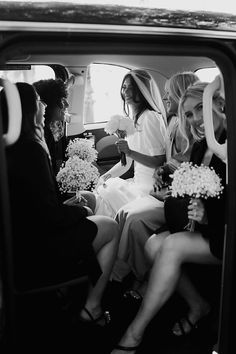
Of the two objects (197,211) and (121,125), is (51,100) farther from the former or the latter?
(197,211)

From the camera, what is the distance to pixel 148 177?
3.35 meters

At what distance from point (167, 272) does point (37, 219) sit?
77 cm

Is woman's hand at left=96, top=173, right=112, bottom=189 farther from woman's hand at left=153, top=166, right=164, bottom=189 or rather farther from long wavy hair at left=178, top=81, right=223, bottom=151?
long wavy hair at left=178, top=81, right=223, bottom=151

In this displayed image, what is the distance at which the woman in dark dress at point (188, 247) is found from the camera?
2211 millimetres

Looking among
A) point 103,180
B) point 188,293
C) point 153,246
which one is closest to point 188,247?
point 153,246

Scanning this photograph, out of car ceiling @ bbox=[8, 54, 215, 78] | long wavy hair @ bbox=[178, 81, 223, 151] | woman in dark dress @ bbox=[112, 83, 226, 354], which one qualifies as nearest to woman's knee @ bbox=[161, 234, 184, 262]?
woman in dark dress @ bbox=[112, 83, 226, 354]

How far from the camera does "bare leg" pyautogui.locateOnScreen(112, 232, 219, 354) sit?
2.35 metres

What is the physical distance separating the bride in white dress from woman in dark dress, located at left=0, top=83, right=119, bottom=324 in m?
0.94

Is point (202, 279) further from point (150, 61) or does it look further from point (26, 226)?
point (150, 61)

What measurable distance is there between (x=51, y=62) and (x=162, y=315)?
230 cm

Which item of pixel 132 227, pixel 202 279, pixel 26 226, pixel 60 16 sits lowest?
pixel 202 279

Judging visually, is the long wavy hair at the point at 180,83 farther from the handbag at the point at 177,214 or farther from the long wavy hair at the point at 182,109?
the handbag at the point at 177,214

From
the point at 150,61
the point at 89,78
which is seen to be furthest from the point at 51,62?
the point at 150,61

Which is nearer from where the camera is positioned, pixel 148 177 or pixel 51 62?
pixel 148 177
